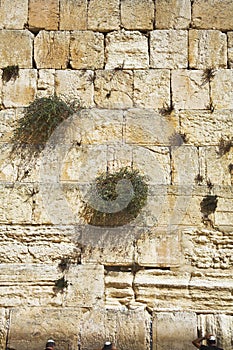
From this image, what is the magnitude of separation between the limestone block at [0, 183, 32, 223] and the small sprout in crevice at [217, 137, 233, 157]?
101 inches

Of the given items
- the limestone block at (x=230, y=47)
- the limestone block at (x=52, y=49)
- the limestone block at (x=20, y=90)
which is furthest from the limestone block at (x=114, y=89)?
the limestone block at (x=230, y=47)

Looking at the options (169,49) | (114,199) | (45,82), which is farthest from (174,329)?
(169,49)

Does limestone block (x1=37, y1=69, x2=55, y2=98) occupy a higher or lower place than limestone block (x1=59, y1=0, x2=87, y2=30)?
lower

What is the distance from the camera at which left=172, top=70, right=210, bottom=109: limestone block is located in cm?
910

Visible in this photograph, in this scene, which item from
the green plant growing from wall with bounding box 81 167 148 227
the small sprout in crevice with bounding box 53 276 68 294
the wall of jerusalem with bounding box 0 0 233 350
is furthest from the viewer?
the green plant growing from wall with bounding box 81 167 148 227

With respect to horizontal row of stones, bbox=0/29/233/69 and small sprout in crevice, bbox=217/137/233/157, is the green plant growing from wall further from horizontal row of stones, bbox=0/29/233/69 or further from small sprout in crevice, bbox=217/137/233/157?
horizontal row of stones, bbox=0/29/233/69

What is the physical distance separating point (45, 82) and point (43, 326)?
10.7 ft

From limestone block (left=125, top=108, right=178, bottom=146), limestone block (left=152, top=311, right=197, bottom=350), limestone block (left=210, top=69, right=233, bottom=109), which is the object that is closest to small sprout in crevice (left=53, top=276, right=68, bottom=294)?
limestone block (left=152, top=311, right=197, bottom=350)

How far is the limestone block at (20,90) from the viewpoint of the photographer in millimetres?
9094

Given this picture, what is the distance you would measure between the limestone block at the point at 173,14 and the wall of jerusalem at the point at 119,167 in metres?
0.02

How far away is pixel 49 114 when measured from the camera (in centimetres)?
881

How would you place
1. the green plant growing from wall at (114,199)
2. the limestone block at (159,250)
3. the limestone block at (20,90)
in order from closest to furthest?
the limestone block at (159,250), the green plant growing from wall at (114,199), the limestone block at (20,90)

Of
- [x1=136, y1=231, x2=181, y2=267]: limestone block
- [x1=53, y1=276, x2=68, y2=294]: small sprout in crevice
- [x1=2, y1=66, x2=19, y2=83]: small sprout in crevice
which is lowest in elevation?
[x1=53, y1=276, x2=68, y2=294]: small sprout in crevice

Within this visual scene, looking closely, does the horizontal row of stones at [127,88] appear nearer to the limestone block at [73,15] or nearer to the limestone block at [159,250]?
the limestone block at [73,15]
